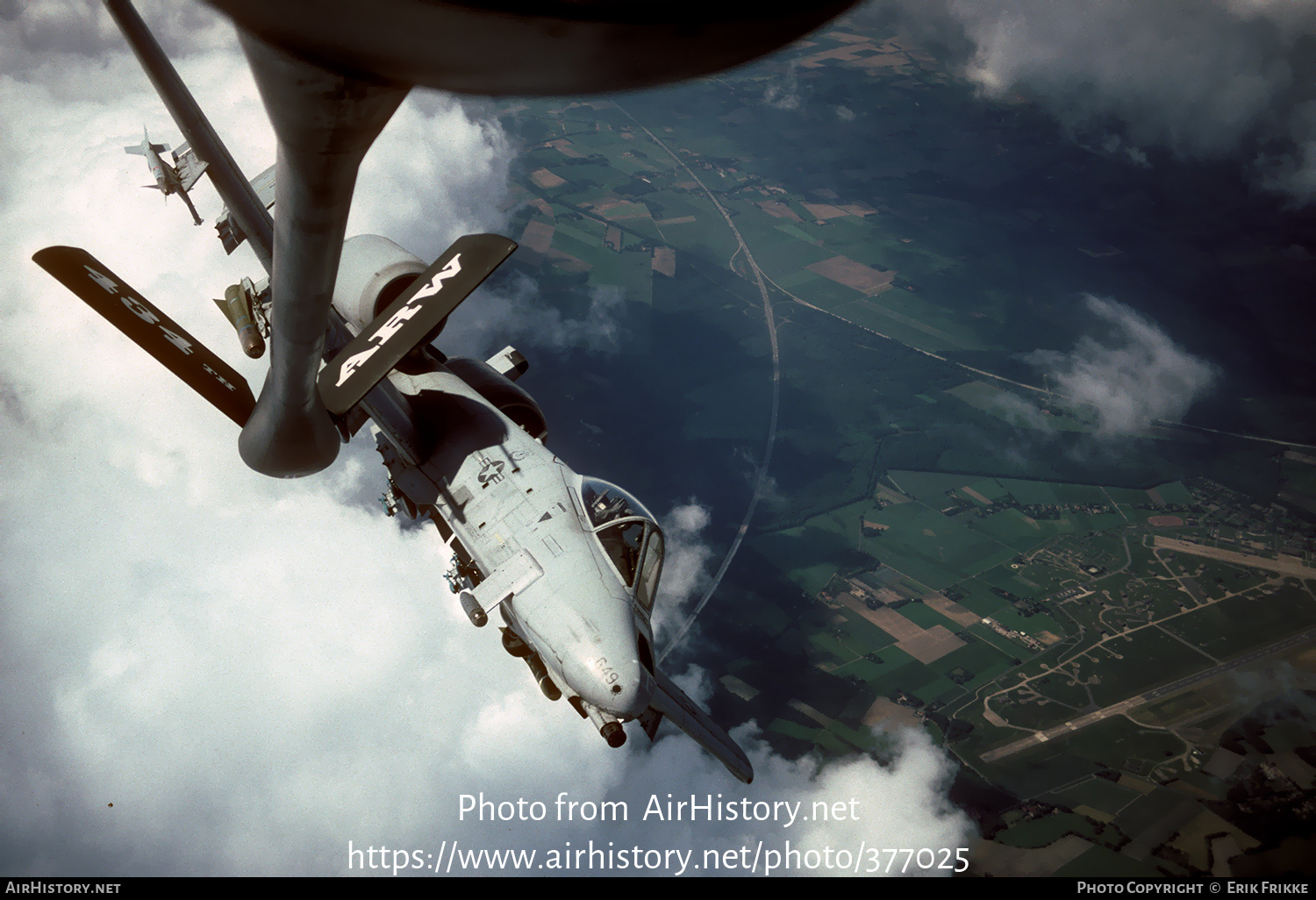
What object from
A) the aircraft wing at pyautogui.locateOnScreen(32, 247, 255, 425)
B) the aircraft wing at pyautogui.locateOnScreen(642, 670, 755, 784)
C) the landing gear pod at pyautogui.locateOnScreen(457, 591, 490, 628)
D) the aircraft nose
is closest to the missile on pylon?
the aircraft wing at pyautogui.locateOnScreen(32, 247, 255, 425)

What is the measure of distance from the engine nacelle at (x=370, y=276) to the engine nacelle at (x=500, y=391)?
8.66 ft

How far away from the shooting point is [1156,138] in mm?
91750

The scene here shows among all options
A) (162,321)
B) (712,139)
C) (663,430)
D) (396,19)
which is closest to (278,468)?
(162,321)

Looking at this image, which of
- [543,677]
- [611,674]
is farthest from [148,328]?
[543,677]

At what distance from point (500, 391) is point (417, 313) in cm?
1407

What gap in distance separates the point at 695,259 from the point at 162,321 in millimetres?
63590

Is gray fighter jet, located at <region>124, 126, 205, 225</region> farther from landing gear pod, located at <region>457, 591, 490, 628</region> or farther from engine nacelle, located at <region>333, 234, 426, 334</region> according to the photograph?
landing gear pod, located at <region>457, 591, 490, 628</region>

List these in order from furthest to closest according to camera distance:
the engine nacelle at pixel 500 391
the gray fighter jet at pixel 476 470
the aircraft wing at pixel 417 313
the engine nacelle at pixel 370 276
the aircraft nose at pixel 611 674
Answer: the engine nacelle at pixel 500 391
the engine nacelle at pixel 370 276
the aircraft nose at pixel 611 674
the gray fighter jet at pixel 476 470
the aircraft wing at pixel 417 313

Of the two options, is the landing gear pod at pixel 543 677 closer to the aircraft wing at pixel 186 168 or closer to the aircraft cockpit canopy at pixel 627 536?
the aircraft cockpit canopy at pixel 627 536

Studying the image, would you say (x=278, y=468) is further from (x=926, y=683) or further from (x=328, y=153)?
(x=926, y=683)

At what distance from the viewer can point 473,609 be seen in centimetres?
1802

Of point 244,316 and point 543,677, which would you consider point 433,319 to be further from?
point 244,316

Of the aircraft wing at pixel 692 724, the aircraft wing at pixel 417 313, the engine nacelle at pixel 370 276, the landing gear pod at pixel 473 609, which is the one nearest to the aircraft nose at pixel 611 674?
the aircraft wing at pixel 692 724

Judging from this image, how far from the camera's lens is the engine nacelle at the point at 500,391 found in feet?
71.9
